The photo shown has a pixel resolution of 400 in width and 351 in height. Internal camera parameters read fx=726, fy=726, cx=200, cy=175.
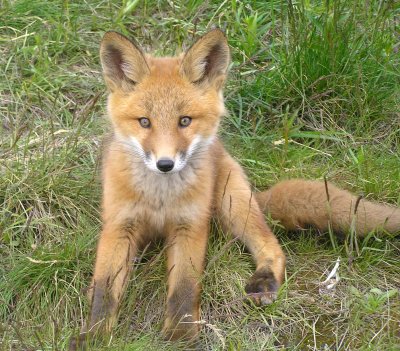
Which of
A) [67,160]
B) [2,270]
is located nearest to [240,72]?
[67,160]

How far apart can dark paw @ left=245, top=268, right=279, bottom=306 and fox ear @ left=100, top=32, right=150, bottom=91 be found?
99 centimetres

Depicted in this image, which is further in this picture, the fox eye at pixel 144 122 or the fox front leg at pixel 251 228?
the fox front leg at pixel 251 228

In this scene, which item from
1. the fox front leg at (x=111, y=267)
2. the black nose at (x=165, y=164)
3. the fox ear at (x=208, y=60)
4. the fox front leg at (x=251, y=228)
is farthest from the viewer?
the fox front leg at (x=251, y=228)

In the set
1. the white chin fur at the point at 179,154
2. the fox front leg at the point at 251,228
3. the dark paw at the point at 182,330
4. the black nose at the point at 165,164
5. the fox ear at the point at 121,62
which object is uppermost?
the fox ear at the point at 121,62

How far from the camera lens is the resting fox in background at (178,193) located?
2.93 metres

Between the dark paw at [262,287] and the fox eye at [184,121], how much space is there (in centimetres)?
75

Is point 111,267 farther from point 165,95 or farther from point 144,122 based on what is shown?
point 165,95

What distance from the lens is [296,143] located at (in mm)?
4070

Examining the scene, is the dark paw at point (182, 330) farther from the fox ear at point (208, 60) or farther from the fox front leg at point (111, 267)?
the fox ear at point (208, 60)

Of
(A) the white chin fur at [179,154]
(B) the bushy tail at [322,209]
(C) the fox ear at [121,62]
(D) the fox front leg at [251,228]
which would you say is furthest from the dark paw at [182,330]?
(C) the fox ear at [121,62]

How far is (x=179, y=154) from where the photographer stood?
9.39 ft

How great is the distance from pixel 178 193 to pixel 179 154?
1.04 feet

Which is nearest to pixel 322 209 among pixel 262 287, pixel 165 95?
pixel 262 287

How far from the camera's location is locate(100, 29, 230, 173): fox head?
291 cm
